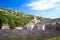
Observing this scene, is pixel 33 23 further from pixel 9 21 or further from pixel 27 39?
pixel 27 39

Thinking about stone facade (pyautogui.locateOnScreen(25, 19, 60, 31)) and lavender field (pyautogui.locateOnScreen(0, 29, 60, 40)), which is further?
stone facade (pyautogui.locateOnScreen(25, 19, 60, 31))

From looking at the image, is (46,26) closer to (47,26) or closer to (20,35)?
(47,26)

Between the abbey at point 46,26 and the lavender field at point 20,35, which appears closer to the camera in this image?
the lavender field at point 20,35

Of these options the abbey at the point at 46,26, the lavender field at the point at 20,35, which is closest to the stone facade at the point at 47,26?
the abbey at the point at 46,26

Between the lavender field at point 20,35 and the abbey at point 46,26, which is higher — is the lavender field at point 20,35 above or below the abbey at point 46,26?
above

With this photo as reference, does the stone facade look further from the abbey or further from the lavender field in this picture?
the lavender field

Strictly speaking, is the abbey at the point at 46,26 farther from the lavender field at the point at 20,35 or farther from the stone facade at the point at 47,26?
the lavender field at the point at 20,35

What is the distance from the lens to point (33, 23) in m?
47.6

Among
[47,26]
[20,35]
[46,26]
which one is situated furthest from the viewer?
[46,26]

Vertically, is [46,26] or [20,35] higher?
[20,35]

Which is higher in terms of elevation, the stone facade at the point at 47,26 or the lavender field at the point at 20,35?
the lavender field at the point at 20,35

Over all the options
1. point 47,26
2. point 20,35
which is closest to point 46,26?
point 47,26

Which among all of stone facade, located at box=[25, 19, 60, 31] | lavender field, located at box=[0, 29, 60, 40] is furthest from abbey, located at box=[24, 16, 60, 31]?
lavender field, located at box=[0, 29, 60, 40]

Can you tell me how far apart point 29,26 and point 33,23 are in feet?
11.6
